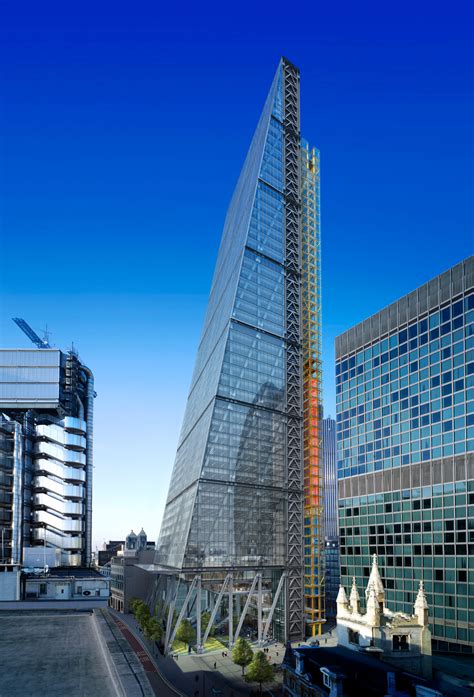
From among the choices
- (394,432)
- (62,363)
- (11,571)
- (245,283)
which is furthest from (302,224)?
(11,571)

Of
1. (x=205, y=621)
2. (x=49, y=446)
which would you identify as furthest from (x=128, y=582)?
(x=205, y=621)

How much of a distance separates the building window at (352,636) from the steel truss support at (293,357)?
32652mm

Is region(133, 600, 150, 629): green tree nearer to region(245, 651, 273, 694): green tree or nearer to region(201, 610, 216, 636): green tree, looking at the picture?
region(201, 610, 216, 636): green tree

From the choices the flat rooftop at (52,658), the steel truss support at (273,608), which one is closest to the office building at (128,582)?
the flat rooftop at (52,658)

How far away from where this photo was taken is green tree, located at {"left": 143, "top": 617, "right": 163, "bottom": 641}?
77188mm

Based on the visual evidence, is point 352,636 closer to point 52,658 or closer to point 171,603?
point 171,603

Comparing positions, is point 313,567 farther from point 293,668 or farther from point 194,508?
point 293,668

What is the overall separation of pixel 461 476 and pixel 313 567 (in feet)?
126

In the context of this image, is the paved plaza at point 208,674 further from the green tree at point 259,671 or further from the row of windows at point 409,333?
the row of windows at point 409,333

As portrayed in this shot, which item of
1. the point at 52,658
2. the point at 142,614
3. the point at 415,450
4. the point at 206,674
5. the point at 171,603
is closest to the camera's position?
the point at 52,658

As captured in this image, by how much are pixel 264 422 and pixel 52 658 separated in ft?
128

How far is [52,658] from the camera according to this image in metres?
67.1

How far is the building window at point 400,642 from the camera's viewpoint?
168 ft

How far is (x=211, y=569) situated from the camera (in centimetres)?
7975
